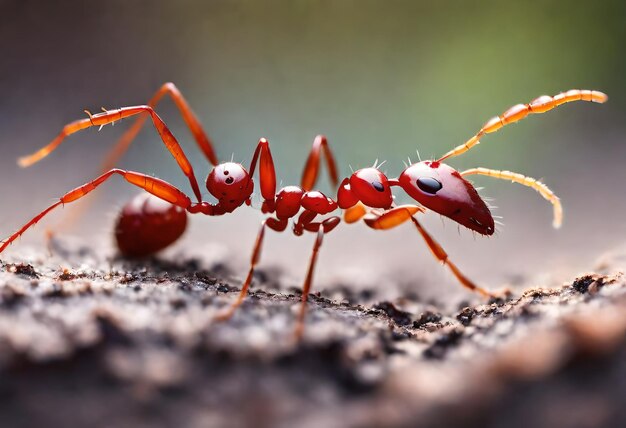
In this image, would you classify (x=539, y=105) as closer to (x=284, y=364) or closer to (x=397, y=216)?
(x=397, y=216)

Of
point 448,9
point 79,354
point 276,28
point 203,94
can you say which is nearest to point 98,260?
point 79,354

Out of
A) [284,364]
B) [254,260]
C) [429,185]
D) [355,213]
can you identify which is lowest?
[284,364]

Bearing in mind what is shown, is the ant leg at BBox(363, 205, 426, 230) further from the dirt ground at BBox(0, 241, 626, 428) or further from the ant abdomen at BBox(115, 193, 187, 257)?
the ant abdomen at BBox(115, 193, 187, 257)

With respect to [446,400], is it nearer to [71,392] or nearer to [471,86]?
[71,392]

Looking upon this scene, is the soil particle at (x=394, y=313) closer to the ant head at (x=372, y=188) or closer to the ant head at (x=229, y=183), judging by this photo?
the ant head at (x=372, y=188)

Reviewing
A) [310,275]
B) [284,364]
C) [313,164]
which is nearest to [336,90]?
[313,164]

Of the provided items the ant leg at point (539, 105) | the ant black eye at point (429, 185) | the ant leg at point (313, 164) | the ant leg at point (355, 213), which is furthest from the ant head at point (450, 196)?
the ant leg at point (313, 164)

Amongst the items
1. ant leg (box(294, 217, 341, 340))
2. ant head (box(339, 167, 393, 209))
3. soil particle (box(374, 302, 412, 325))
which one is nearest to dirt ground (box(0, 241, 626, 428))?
ant leg (box(294, 217, 341, 340))
